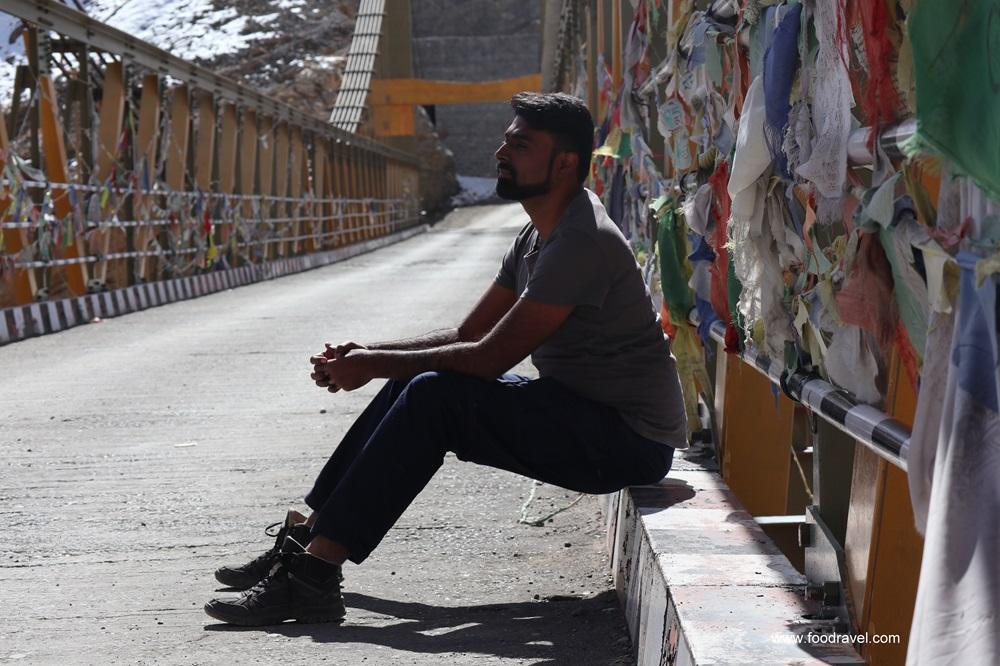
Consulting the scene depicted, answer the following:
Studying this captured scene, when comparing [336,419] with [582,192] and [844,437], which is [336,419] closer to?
[582,192]

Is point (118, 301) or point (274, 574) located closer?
point (274, 574)

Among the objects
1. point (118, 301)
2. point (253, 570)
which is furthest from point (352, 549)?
point (118, 301)

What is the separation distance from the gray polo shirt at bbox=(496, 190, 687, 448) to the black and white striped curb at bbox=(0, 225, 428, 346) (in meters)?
9.59

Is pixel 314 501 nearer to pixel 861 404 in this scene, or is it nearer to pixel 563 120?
pixel 563 120

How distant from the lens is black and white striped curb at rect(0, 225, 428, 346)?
1323 cm

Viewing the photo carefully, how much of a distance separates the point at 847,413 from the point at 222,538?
2771 millimetres

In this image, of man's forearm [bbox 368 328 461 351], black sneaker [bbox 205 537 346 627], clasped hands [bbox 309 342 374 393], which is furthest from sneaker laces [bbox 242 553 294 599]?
man's forearm [bbox 368 328 461 351]

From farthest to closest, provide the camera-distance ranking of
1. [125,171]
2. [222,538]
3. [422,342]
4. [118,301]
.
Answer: [125,171] → [118,301] → [222,538] → [422,342]

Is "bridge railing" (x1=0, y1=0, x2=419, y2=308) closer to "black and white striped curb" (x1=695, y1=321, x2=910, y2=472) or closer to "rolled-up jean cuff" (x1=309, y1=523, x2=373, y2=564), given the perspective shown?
"rolled-up jean cuff" (x1=309, y1=523, x2=373, y2=564)

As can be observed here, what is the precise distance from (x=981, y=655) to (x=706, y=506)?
2.11m

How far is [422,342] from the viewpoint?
431cm

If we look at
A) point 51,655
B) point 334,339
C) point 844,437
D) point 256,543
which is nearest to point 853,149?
point 844,437

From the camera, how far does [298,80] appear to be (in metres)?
56.3

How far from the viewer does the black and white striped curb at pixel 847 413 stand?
2076 mm
